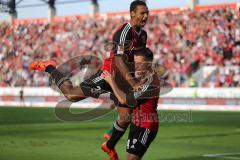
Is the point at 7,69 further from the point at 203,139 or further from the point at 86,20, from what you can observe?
the point at 203,139

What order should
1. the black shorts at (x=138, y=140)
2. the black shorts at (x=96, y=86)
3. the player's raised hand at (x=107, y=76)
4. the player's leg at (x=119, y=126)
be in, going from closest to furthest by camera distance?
1. the black shorts at (x=138, y=140)
2. the player's raised hand at (x=107, y=76)
3. the black shorts at (x=96, y=86)
4. the player's leg at (x=119, y=126)

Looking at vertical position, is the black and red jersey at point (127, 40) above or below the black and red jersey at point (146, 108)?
above

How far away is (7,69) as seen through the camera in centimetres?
4378

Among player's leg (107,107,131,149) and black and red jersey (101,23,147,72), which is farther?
player's leg (107,107,131,149)

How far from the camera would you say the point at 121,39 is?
812cm

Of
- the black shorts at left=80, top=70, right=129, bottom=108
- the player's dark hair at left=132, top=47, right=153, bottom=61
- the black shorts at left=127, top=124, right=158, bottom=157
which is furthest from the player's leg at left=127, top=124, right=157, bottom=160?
the black shorts at left=80, top=70, right=129, bottom=108

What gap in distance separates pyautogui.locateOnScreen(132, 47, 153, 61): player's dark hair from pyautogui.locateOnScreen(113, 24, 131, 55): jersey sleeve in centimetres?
21

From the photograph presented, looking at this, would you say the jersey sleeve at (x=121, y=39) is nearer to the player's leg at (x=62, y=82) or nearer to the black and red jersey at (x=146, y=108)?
the black and red jersey at (x=146, y=108)

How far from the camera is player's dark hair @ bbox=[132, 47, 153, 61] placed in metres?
7.91

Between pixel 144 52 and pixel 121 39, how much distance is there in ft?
1.24

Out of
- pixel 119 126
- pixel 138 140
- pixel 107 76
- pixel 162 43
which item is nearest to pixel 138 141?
pixel 138 140

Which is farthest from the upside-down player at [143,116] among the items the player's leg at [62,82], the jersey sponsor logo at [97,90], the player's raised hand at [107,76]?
the player's leg at [62,82]

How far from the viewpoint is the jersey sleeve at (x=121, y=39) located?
8109 millimetres

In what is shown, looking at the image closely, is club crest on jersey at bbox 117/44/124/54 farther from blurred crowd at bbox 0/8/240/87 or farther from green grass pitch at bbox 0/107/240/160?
blurred crowd at bbox 0/8/240/87
